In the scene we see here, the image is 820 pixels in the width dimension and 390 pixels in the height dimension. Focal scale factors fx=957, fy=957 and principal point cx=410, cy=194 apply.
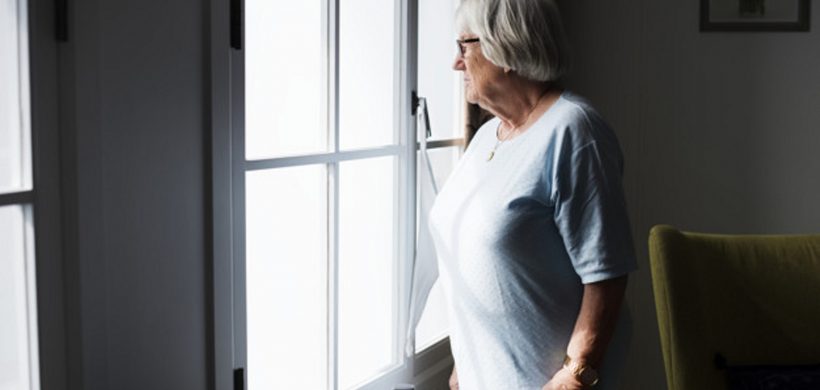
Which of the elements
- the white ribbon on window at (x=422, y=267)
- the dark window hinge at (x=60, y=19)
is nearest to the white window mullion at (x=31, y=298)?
the dark window hinge at (x=60, y=19)

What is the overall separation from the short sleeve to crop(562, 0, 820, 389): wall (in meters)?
1.90

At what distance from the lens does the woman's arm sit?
1675 millimetres

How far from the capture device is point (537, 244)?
5.58ft

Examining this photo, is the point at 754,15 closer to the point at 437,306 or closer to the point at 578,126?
the point at 437,306

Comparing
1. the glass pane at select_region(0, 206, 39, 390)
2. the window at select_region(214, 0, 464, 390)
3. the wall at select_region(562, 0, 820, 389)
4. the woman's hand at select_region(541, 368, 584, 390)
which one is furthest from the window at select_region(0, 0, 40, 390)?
the wall at select_region(562, 0, 820, 389)

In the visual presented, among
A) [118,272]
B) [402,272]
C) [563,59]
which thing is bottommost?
[402,272]

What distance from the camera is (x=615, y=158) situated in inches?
66.0

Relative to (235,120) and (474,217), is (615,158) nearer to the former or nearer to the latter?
(474,217)

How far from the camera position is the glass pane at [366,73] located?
219cm

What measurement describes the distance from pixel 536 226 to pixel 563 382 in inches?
11.3

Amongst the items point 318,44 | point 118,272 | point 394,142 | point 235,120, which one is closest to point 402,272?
point 394,142

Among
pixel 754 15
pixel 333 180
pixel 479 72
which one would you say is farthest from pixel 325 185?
pixel 754 15

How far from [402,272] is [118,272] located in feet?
3.71

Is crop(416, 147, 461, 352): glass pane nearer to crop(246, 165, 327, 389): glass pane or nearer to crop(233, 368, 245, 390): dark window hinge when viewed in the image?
crop(246, 165, 327, 389): glass pane
